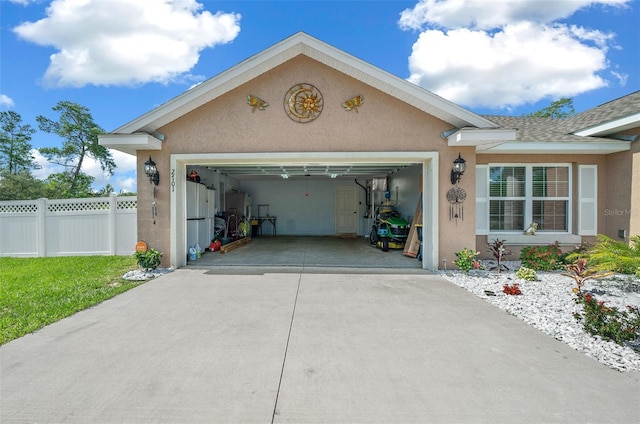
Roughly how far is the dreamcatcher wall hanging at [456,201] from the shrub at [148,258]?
270 inches

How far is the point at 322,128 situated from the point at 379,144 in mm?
1371

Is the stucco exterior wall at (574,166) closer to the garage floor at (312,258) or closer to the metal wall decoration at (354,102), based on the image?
the garage floor at (312,258)

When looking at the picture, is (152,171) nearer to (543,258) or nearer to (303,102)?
(303,102)

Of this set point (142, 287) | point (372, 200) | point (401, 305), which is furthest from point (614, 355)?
point (372, 200)

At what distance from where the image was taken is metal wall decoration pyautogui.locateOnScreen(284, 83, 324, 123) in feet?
22.4

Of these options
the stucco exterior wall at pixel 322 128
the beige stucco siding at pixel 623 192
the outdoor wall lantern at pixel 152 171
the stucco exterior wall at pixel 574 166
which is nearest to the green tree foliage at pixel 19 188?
the outdoor wall lantern at pixel 152 171

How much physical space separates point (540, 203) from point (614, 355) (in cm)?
598

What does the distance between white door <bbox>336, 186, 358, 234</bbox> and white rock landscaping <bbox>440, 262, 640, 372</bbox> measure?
8.72 m

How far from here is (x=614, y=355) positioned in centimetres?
304

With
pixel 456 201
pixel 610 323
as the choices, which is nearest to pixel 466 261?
pixel 456 201

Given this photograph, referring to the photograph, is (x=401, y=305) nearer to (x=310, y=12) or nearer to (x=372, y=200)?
(x=310, y=12)

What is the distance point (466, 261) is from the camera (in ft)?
21.1

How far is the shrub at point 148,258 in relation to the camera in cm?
671

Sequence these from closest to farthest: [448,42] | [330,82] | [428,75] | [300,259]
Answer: [330,82]
[300,259]
[448,42]
[428,75]
